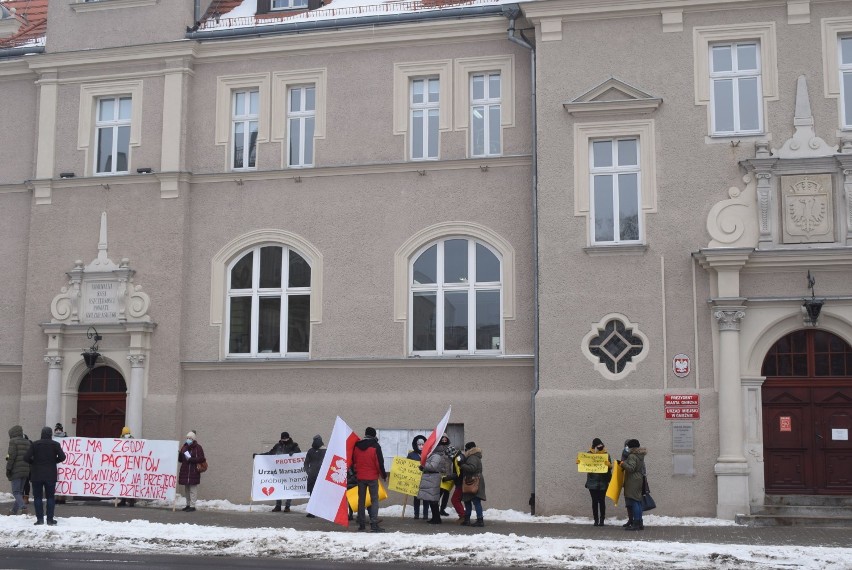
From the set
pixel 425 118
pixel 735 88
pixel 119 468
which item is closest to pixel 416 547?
pixel 119 468

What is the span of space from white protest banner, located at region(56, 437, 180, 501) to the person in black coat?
10.3ft

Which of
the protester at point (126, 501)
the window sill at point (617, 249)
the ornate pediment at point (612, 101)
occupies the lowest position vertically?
the protester at point (126, 501)

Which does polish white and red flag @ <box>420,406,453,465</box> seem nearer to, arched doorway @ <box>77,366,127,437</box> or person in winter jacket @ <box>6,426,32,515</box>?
person in winter jacket @ <box>6,426,32,515</box>

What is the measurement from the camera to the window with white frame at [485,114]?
22297 millimetres

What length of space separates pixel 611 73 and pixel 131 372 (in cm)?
1116

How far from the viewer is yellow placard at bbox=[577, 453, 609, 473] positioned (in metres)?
19.0

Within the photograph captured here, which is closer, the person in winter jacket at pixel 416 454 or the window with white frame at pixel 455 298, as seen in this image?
the person in winter jacket at pixel 416 454

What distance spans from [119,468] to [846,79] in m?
15.0

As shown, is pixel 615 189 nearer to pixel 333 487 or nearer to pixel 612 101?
pixel 612 101

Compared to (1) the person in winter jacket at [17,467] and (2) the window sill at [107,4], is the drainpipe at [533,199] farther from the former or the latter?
(1) the person in winter jacket at [17,467]

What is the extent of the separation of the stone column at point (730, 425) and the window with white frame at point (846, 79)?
12.9 feet

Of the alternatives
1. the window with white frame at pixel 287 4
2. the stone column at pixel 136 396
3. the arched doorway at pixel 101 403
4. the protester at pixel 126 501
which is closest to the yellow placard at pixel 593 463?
the protester at pixel 126 501

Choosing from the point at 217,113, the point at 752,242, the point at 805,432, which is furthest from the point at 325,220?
the point at 805,432

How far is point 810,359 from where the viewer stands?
20.1 m
